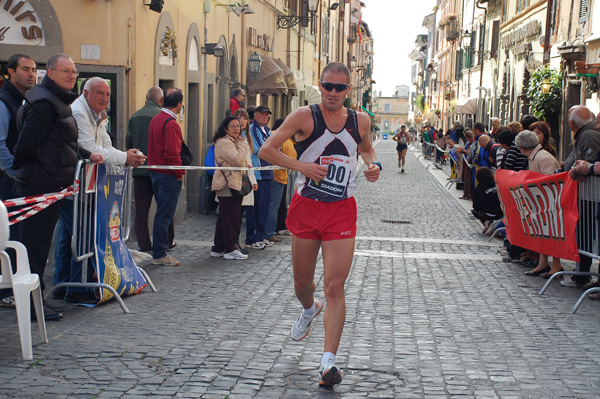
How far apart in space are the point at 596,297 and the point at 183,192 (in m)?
7.30

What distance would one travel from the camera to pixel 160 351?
18.6ft

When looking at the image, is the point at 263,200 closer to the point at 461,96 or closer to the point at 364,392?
the point at 364,392

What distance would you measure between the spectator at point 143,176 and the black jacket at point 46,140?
3379 mm

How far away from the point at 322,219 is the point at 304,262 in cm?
33

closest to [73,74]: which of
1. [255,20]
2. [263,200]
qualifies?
[263,200]

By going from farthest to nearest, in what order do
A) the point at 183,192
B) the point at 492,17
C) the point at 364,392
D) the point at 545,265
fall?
1. the point at 492,17
2. the point at 183,192
3. the point at 545,265
4. the point at 364,392

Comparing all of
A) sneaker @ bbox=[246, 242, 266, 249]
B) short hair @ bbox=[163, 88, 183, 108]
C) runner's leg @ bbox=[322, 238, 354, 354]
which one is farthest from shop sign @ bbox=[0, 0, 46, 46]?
runner's leg @ bbox=[322, 238, 354, 354]

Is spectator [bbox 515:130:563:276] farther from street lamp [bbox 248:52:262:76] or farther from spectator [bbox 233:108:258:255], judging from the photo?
street lamp [bbox 248:52:262:76]

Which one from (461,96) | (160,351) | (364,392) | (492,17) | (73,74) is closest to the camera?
(364,392)

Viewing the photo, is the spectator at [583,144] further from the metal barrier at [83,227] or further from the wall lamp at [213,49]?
the wall lamp at [213,49]

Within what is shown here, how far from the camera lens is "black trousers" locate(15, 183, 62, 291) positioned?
6520mm

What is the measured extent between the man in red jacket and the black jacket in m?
2.82

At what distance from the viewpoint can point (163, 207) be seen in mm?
9523

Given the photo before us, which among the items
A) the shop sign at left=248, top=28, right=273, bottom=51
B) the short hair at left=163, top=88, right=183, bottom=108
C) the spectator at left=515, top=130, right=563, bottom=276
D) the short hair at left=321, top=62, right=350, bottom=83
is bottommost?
the spectator at left=515, top=130, right=563, bottom=276
